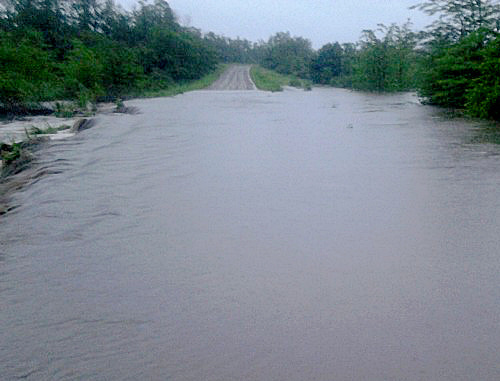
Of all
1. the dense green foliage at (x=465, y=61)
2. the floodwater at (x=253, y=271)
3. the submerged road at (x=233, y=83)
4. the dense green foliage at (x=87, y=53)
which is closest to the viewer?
the floodwater at (x=253, y=271)

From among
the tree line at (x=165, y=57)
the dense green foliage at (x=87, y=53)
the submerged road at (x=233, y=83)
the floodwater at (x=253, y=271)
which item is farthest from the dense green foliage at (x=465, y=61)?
the submerged road at (x=233, y=83)

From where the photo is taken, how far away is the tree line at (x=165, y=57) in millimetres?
19000

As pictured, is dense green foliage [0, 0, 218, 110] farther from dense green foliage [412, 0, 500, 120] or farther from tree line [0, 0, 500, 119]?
dense green foliage [412, 0, 500, 120]

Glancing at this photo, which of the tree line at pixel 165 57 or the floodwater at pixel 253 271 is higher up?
the tree line at pixel 165 57

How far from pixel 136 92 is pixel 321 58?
31.9m

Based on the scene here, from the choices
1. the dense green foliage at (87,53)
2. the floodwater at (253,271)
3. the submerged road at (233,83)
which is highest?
the dense green foliage at (87,53)

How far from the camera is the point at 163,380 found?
3258 millimetres

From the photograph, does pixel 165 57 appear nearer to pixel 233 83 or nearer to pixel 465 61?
pixel 233 83

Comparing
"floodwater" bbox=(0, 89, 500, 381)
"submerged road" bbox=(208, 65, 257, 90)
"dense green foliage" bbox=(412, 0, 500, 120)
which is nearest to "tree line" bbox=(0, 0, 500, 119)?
"dense green foliage" bbox=(412, 0, 500, 120)

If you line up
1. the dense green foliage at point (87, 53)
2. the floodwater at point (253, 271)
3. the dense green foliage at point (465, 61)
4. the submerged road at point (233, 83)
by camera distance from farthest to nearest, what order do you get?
Result: the submerged road at point (233, 83) < the dense green foliage at point (87, 53) < the dense green foliage at point (465, 61) < the floodwater at point (253, 271)

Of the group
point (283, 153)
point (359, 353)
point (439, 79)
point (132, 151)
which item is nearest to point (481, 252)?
point (359, 353)

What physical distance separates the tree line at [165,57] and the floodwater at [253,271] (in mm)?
10245

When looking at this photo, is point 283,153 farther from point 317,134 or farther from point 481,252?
point 481,252

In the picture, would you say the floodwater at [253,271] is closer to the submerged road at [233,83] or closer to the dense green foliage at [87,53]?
the dense green foliage at [87,53]
